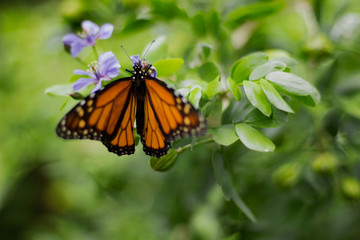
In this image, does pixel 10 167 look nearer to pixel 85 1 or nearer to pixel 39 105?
pixel 39 105

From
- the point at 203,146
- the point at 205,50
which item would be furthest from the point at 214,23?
the point at 203,146

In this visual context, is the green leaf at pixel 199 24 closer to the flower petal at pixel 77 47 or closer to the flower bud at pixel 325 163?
the flower petal at pixel 77 47

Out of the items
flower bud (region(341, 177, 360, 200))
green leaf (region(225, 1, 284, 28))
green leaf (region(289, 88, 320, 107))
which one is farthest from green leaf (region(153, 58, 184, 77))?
flower bud (region(341, 177, 360, 200))

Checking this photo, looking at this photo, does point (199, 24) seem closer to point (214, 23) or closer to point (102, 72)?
point (214, 23)

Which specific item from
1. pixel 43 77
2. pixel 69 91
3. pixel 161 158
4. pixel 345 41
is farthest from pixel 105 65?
pixel 43 77

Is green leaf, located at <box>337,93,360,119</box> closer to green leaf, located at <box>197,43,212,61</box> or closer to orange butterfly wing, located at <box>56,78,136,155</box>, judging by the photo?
green leaf, located at <box>197,43,212,61</box>
